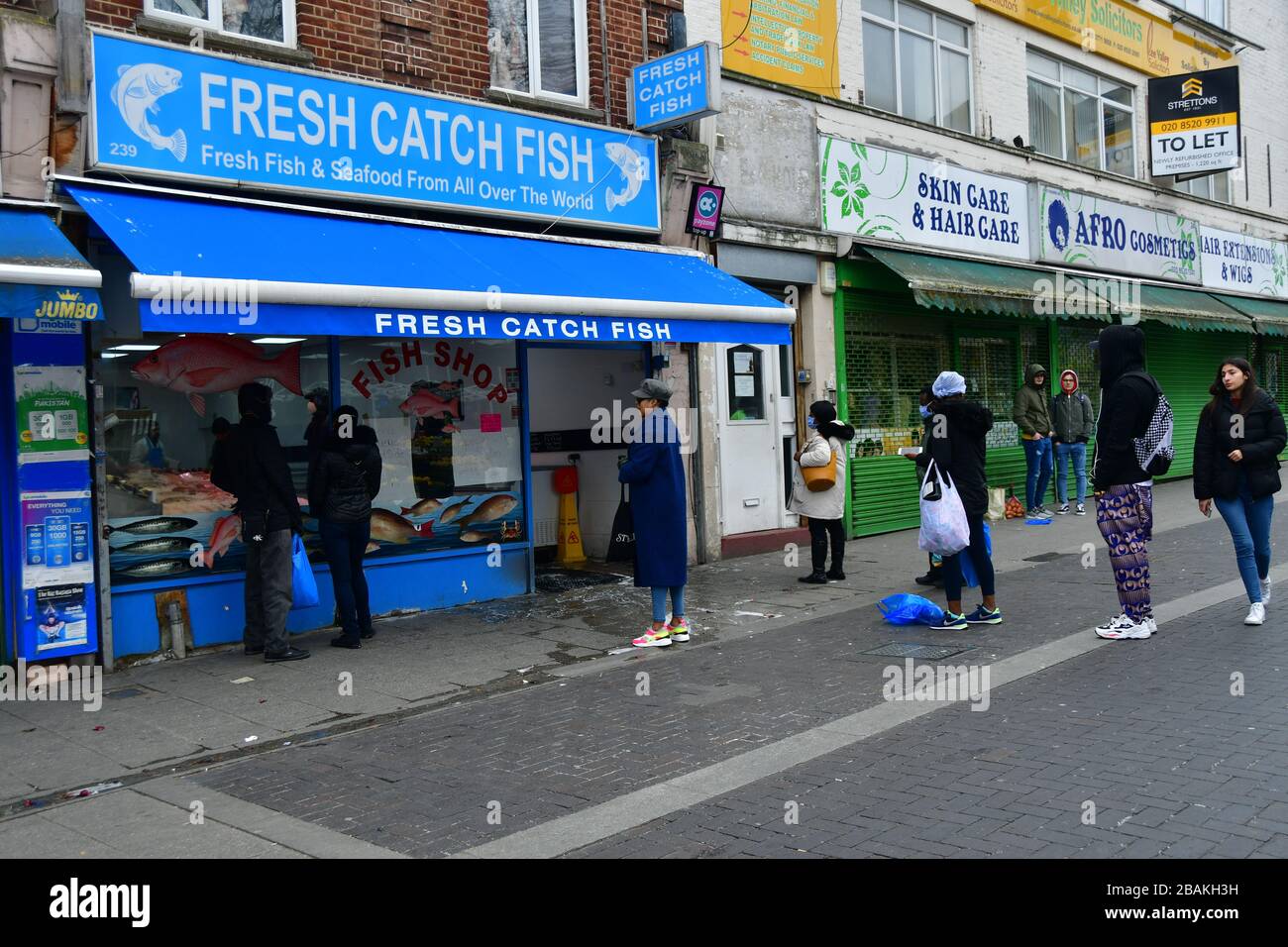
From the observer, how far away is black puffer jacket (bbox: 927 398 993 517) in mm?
8383

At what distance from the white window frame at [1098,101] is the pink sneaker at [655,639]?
12188 mm

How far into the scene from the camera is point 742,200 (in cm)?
1235

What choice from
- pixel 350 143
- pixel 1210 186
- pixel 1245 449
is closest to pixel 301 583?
pixel 350 143

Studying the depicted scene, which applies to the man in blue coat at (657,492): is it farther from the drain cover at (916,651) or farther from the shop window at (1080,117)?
the shop window at (1080,117)

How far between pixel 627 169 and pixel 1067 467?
27.0 ft

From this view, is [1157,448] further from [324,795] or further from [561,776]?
[324,795]

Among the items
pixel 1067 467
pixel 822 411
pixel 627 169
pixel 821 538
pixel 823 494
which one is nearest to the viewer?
pixel 823 494

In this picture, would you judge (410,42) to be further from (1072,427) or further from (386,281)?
(1072,427)

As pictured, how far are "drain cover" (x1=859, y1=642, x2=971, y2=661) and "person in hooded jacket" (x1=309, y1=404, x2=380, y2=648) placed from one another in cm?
370

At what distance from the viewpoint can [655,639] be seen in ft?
27.5

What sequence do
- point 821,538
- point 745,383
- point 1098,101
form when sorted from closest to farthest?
point 821,538, point 745,383, point 1098,101

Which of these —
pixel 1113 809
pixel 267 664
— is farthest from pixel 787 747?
pixel 267 664

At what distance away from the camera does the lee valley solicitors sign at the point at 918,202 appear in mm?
13516

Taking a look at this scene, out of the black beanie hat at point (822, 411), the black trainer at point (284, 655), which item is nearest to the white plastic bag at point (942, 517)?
the black beanie hat at point (822, 411)
